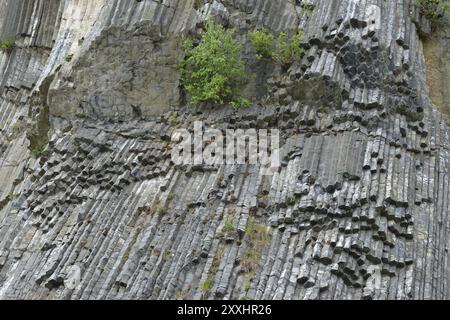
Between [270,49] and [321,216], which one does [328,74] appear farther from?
[321,216]

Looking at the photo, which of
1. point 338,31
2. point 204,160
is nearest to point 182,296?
point 204,160

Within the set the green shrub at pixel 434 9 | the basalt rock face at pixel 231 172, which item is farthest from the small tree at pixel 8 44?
the green shrub at pixel 434 9

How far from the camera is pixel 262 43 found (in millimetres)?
17750

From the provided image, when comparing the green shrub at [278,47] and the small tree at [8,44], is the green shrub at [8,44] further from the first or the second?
the green shrub at [278,47]

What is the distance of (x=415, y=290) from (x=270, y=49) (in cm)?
700

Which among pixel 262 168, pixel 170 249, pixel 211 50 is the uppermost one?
pixel 211 50

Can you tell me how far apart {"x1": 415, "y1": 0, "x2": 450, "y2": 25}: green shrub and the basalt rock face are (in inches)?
16.1

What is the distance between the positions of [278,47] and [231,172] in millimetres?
3628

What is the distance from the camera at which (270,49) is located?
1789 cm
